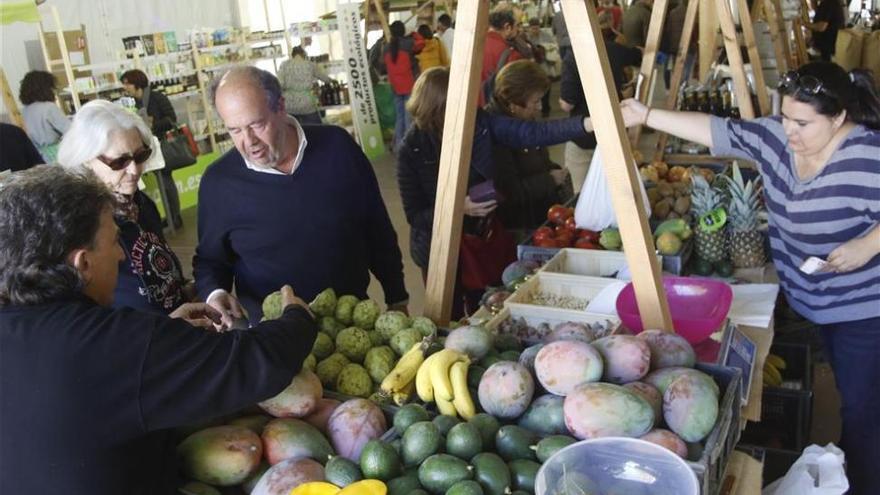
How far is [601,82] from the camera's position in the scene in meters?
1.63

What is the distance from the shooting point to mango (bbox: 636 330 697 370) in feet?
5.06

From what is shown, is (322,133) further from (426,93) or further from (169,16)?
(169,16)

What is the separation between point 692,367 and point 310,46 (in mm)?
9930

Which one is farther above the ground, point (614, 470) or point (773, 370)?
point (614, 470)

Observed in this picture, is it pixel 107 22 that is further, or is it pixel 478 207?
pixel 107 22

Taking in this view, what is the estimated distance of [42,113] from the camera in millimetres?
5922

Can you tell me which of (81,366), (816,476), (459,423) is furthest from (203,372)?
(816,476)

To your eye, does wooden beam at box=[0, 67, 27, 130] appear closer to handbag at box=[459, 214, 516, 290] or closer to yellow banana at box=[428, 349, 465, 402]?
handbag at box=[459, 214, 516, 290]

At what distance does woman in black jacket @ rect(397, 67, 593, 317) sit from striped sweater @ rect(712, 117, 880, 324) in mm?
719

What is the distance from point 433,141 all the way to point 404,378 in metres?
1.64

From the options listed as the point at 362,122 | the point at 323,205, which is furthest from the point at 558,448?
the point at 362,122

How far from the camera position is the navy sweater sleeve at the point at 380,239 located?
8.29 ft

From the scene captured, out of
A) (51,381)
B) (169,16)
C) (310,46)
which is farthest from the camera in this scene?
(310,46)

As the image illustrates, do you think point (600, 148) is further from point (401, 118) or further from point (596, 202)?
point (401, 118)
